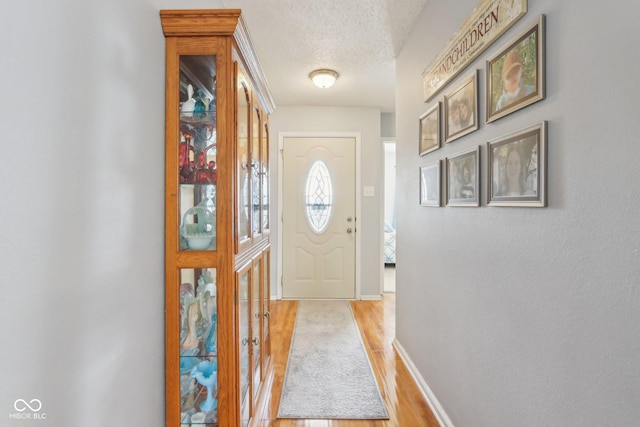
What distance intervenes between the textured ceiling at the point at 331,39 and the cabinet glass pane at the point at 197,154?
1192 mm

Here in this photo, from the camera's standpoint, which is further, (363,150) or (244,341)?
(363,150)

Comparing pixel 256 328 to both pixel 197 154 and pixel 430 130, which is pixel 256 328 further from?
pixel 430 130

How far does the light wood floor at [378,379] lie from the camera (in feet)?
6.06

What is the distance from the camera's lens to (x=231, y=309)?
1278mm

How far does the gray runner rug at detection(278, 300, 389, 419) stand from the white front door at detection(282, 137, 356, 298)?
87 cm

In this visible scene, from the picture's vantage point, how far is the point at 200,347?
1.32 m

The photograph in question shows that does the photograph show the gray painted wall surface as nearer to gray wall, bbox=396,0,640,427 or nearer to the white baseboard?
gray wall, bbox=396,0,640,427

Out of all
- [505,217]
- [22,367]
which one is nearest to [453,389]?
[505,217]

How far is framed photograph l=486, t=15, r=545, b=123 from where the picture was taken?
1060 millimetres

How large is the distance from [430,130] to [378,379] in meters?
1.74

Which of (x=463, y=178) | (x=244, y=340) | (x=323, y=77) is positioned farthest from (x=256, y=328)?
(x=323, y=77)

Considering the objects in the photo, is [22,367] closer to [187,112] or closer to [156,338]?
[156,338]

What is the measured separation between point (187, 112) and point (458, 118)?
1299 mm

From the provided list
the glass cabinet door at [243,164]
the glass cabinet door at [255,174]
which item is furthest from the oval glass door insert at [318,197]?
the glass cabinet door at [243,164]
